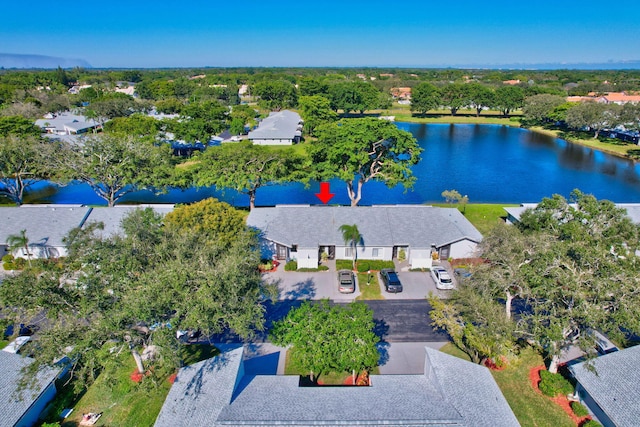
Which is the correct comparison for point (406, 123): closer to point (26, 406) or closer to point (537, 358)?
point (537, 358)

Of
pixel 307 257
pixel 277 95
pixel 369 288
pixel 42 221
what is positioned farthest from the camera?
pixel 277 95

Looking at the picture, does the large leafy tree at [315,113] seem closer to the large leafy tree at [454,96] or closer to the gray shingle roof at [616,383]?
the large leafy tree at [454,96]

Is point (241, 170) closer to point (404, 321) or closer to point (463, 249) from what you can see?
point (463, 249)

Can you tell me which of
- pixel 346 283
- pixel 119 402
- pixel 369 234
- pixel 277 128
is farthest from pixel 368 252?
pixel 277 128

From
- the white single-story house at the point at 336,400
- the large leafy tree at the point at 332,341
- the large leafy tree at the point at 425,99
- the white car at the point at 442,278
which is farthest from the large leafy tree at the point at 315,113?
the white single-story house at the point at 336,400

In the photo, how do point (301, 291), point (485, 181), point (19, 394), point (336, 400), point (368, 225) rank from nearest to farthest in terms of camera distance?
1. point (336, 400)
2. point (19, 394)
3. point (301, 291)
4. point (368, 225)
5. point (485, 181)

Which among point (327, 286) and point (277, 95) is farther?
point (277, 95)
